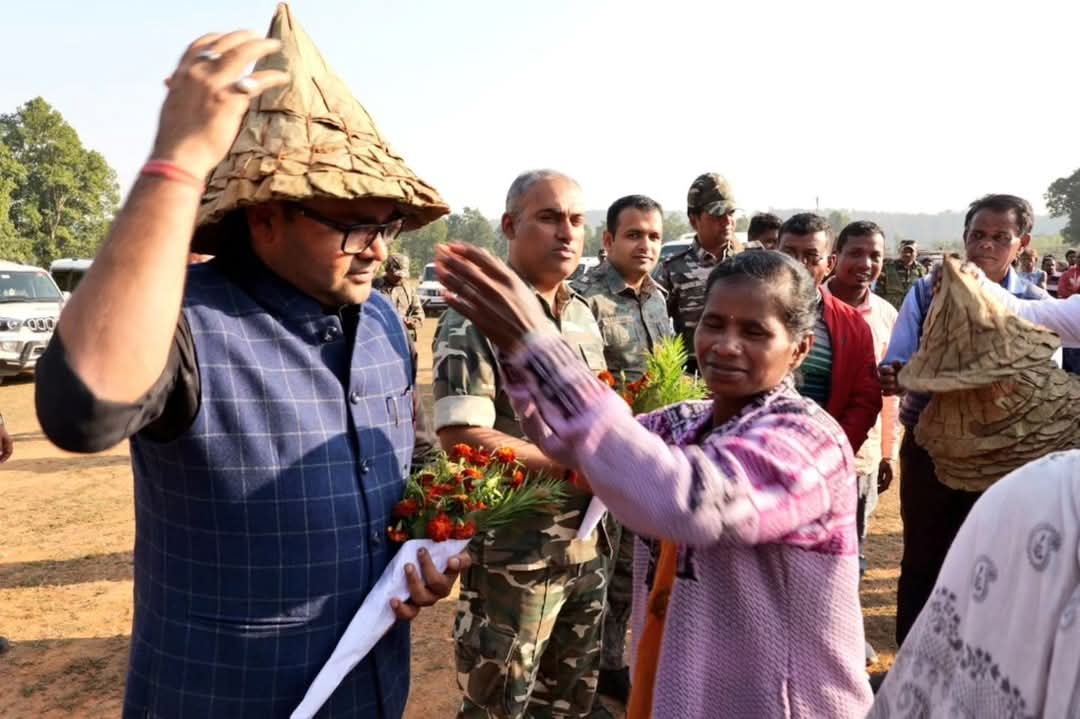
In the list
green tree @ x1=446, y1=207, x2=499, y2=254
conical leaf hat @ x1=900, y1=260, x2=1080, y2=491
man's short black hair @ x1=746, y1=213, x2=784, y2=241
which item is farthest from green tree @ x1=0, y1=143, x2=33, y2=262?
green tree @ x1=446, y1=207, x2=499, y2=254

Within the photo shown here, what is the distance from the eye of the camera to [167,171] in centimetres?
123

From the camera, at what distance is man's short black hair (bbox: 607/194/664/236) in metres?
4.82

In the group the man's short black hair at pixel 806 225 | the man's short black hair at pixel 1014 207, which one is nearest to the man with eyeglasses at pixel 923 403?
the man's short black hair at pixel 1014 207

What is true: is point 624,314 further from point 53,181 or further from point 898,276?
point 53,181

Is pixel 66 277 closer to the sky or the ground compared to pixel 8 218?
closer to the ground

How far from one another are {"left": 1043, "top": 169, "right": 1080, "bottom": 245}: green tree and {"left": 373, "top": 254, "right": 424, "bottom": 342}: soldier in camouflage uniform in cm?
8118

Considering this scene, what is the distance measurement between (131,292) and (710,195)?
5.29 meters

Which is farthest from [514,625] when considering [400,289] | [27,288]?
[27,288]

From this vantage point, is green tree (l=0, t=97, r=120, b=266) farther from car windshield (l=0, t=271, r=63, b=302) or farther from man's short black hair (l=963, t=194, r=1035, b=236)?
man's short black hair (l=963, t=194, r=1035, b=236)

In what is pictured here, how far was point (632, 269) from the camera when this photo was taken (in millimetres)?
4617

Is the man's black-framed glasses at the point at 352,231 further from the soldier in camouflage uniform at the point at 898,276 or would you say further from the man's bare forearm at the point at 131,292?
the soldier in camouflage uniform at the point at 898,276

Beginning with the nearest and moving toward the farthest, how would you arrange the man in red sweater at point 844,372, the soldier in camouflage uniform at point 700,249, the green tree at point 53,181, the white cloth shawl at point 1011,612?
the white cloth shawl at point 1011,612 → the man in red sweater at point 844,372 → the soldier in camouflage uniform at point 700,249 → the green tree at point 53,181

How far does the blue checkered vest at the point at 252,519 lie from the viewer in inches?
70.1

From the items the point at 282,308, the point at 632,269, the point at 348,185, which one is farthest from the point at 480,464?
the point at 632,269
